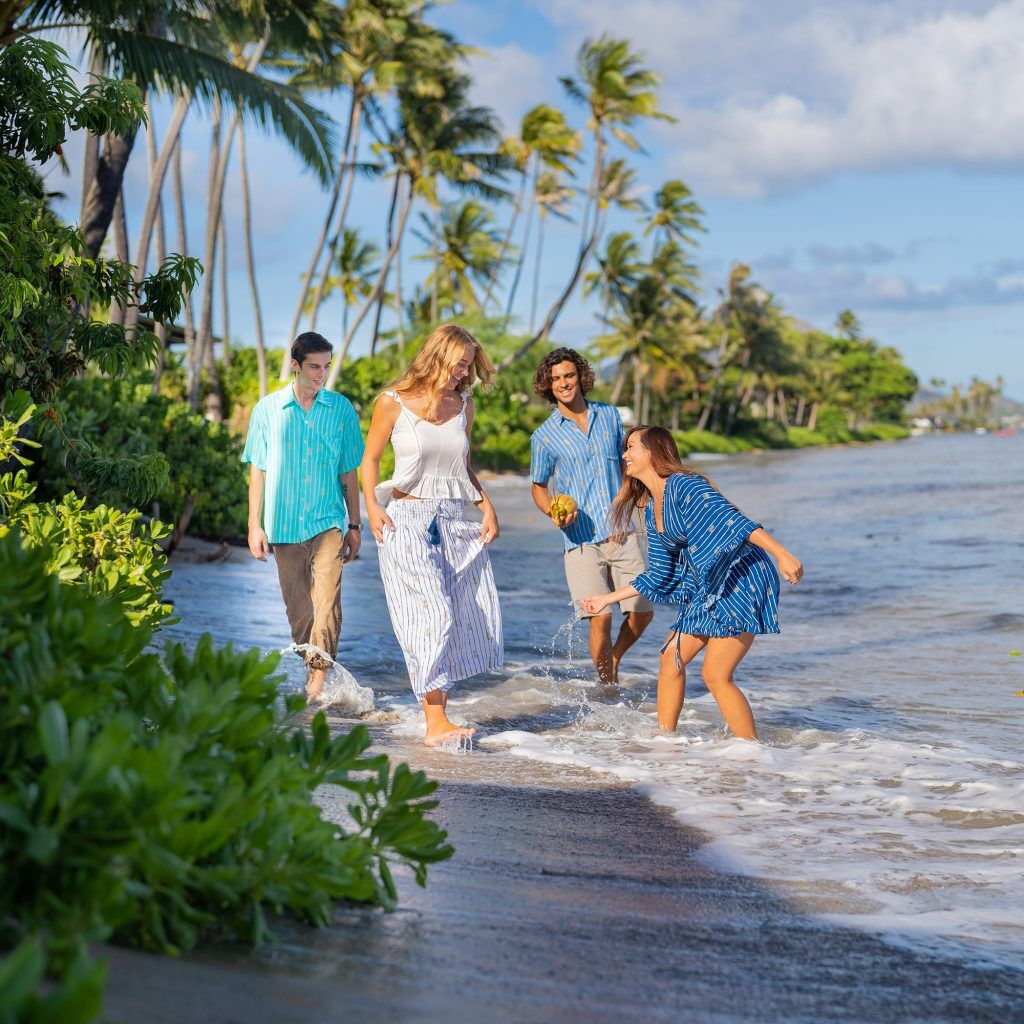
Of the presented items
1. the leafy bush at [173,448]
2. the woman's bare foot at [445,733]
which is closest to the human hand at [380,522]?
the woman's bare foot at [445,733]

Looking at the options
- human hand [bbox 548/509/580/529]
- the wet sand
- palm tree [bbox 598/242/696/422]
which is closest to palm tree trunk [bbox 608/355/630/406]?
palm tree [bbox 598/242/696/422]

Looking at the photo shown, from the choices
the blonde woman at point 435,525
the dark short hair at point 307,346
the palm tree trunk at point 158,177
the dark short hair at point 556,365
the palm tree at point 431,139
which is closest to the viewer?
the blonde woman at point 435,525

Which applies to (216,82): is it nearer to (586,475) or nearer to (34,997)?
(586,475)

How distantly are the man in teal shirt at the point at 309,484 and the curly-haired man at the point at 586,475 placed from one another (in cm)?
124

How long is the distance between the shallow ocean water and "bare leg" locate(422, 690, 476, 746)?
17cm

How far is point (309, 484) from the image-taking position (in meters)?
6.47

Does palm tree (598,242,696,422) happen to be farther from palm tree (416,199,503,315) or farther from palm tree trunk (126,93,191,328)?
palm tree trunk (126,93,191,328)

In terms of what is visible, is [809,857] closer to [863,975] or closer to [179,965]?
[863,975]

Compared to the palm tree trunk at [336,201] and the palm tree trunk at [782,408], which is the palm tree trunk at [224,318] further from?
the palm tree trunk at [782,408]

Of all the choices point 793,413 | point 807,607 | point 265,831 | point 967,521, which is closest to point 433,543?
point 265,831

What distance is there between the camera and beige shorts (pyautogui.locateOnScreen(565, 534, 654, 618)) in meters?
7.16

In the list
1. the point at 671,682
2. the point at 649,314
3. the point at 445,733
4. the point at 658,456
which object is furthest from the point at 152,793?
the point at 649,314

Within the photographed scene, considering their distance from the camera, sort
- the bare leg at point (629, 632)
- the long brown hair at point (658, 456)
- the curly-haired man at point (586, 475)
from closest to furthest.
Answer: the long brown hair at point (658, 456) < the curly-haired man at point (586, 475) < the bare leg at point (629, 632)

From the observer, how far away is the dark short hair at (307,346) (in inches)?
248
